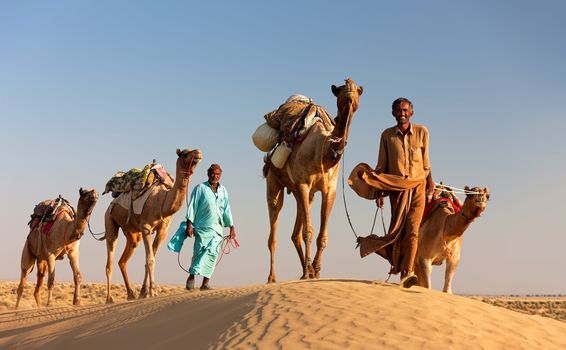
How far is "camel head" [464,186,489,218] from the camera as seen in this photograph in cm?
1197

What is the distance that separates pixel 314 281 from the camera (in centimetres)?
952

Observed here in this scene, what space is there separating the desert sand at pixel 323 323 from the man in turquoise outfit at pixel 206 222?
285 cm

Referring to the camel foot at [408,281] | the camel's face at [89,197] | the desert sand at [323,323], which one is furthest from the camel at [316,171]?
the camel's face at [89,197]

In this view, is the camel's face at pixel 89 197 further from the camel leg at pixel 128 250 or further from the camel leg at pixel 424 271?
the camel leg at pixel 424 271

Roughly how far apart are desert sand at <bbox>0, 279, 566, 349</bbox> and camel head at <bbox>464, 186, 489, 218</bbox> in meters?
3.12

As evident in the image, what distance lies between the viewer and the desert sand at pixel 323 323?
7027mm

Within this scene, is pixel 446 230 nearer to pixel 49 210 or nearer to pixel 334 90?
pixel 334 90

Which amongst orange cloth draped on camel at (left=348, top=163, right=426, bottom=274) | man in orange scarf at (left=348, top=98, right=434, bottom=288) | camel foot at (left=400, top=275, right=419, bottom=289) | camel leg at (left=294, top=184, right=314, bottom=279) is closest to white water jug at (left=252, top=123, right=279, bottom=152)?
camel leg at (left=294, top=184, right=314, bottom=279)

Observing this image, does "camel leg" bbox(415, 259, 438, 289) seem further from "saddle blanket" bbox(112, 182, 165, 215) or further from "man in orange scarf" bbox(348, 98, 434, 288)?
"saddle blanket" bbox(112, 182, 165, 215)


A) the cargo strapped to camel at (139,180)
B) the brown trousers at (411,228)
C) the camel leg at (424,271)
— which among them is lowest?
the camel leg at (424,271)

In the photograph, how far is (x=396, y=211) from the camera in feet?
30.0

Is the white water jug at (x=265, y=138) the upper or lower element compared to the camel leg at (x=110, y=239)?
upper

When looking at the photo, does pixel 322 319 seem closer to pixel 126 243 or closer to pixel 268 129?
pixel 268 129

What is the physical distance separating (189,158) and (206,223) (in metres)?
1.50
